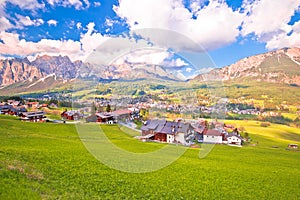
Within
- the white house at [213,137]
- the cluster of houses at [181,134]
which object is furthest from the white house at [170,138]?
the white house at [213,137]

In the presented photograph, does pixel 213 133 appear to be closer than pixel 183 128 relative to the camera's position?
No

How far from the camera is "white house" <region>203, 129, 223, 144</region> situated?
57375 millimetres

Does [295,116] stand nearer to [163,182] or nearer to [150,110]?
[150,110]

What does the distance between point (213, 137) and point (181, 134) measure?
42.1ft

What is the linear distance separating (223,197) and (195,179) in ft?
11.6

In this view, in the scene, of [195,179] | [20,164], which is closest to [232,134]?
[195,179]

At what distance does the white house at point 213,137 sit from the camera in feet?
Answer: 188

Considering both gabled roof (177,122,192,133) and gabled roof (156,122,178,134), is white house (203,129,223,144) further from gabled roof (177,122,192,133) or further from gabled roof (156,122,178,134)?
gabled roof (156,122,178,134)

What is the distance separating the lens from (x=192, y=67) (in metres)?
17.7

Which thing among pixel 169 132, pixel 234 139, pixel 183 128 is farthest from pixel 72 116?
pixel 234 139

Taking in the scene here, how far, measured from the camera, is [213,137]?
189 feet

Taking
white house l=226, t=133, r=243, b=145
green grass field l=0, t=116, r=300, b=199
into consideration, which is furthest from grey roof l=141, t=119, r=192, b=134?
green grass field l=0, t=116, r=300, b=199

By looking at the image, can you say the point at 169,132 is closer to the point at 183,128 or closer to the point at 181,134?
the point at 181,134

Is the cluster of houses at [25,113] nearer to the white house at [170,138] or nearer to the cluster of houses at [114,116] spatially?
the cluster of houses at [114,116]
